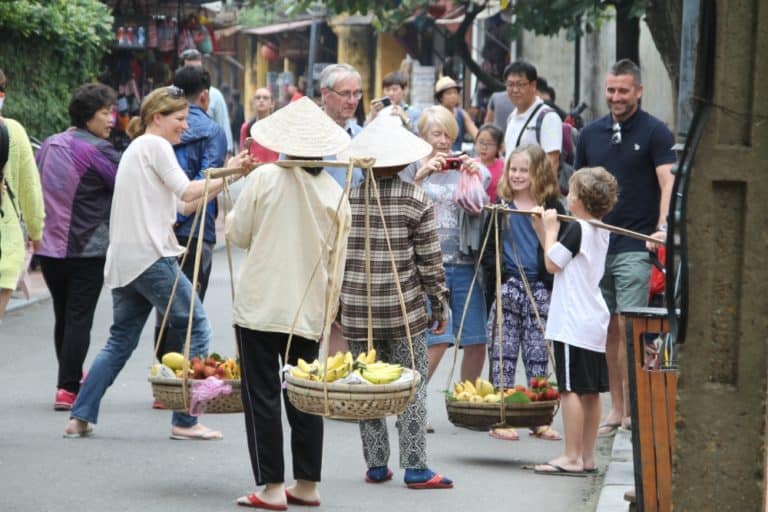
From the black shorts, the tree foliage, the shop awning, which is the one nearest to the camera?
the black shorts

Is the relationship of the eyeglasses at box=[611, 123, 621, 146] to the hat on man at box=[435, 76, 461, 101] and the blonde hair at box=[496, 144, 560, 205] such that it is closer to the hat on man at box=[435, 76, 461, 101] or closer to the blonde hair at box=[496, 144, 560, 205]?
the blonde hair at box=[496, 144, 560, 205]

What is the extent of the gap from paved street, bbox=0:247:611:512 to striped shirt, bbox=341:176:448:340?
0.87 metres

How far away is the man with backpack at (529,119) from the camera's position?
441 inches

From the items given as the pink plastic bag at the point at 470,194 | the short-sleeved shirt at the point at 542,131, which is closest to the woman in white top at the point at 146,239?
the pink plastic bag at the point at 470,194

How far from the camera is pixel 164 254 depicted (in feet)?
29.3

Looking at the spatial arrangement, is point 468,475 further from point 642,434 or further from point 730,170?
point 730,170

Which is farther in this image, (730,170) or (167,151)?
(167,151)

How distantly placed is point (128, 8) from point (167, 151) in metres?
15.9

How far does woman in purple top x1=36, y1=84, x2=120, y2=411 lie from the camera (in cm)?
981

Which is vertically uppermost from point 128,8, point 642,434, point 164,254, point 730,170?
point 128,8

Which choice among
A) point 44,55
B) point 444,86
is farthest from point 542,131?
point 44,55

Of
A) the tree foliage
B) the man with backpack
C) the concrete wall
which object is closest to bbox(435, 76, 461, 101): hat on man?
the man with backpack

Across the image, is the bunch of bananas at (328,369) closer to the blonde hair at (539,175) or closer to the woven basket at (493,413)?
the woven basket at (493,413)

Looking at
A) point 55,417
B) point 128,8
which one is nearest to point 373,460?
point 55,417
